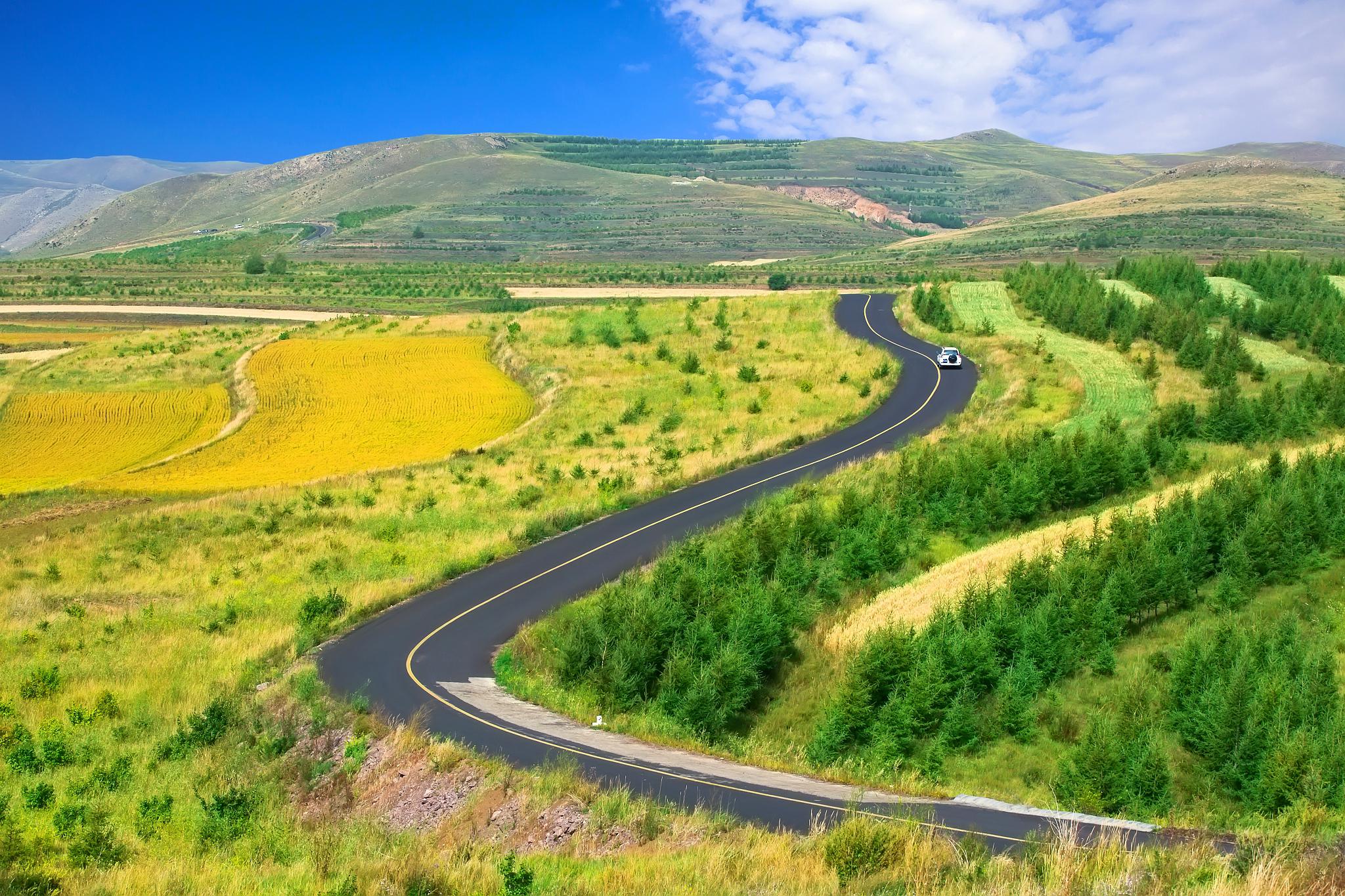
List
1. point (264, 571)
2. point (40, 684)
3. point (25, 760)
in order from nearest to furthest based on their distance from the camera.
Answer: point (25, 760) → point (40, 684) → point (264, 571)

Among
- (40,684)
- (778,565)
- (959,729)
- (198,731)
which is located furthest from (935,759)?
(40,684)

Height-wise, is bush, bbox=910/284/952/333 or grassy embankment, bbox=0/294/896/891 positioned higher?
bush, bbox=910/284/952/333

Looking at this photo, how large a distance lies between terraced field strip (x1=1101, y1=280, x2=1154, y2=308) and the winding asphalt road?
27.3 meters

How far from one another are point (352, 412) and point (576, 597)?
3293 centimetres

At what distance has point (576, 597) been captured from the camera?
90.7 feet

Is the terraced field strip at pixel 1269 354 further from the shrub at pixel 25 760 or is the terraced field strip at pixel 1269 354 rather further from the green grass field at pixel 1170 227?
the green grass field at pixel 1170 227

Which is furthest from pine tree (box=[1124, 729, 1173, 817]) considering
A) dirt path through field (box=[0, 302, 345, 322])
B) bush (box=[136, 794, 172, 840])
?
dirt path through field (box=[0, 302, 345, 322])

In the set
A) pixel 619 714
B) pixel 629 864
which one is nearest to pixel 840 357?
pixel 619 714

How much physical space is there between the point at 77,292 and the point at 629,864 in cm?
13099

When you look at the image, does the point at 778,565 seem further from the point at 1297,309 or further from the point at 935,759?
the point at 1297,309

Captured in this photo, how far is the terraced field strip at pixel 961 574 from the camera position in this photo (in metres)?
24.1

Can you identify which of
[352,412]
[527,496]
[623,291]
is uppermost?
[623,291]

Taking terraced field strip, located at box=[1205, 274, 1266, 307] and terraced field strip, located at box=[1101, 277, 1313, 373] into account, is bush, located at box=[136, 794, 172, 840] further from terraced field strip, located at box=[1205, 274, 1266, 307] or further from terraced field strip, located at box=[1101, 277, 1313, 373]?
terraced field strip, located at box=[1205, 274, 1266, 307]

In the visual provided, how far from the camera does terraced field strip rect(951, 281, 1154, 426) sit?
144 feet
